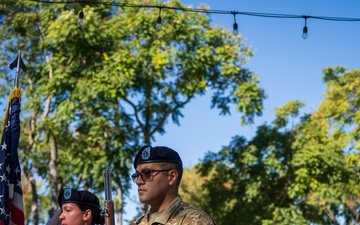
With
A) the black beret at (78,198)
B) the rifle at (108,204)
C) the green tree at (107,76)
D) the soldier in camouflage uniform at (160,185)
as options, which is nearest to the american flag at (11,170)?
the black beret at (78,198)

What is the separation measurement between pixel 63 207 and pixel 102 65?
42.5ft

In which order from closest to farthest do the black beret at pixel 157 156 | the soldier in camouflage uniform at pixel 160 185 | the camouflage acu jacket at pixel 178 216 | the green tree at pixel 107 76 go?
the camouflage acu jacket at pixel 178 216 → the soldier in camouflage uniform at pixel 160 185 → the black beret at pixel 157 156 → the green tree at pixel 107 76

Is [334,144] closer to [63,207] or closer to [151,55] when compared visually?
[151,55]

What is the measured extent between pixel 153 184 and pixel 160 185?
40 millimetres

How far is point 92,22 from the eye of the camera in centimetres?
1748

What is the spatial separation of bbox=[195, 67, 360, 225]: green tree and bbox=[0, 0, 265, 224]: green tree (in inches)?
59.5

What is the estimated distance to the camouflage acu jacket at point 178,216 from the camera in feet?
12.6

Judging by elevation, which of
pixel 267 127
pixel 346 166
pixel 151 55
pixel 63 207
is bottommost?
pixel 63 207

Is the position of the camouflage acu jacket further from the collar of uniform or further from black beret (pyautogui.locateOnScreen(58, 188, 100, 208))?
black beret (pyautogui.locateOnScreen(58, 188, 100, 208))

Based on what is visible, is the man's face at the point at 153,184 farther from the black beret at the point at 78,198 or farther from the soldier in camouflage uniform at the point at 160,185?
the black beret at the point at 78,198

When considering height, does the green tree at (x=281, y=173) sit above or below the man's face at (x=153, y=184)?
above

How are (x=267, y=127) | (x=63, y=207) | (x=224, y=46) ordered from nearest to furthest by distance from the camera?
(x=63, y=207), (x=224, y=46), (x=267, y=127)

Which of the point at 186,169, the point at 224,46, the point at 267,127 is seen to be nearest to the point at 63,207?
the point at 224,46

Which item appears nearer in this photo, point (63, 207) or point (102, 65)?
point (63, 207)
